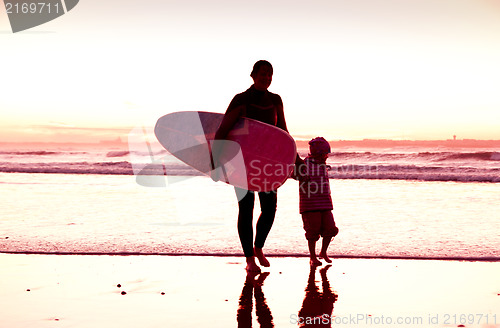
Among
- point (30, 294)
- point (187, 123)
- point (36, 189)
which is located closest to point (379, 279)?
point (187, 123)

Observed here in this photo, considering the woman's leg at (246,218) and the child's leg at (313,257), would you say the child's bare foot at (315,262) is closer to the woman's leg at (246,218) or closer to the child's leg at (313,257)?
the child's leg at (313,257)

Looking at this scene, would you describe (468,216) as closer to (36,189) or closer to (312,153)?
(312,153)

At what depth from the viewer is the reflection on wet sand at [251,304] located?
3377mm

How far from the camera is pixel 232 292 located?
13.4 feet

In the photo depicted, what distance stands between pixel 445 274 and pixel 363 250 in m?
1.22

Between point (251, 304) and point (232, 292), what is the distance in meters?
0.36

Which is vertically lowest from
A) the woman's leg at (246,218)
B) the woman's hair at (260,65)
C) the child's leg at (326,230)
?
the child's leg at (326,230)

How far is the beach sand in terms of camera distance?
3436 mm

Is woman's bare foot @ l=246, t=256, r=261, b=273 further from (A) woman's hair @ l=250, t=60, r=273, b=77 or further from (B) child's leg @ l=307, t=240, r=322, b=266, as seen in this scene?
(A) woman's hair @ l=250, t=60, r=273, b=77

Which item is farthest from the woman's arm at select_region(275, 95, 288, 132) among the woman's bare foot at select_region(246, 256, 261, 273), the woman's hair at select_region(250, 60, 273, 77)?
the woman's bare foot at select_region(246, 256, 261, 273)

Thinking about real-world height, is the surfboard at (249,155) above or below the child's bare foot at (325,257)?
above

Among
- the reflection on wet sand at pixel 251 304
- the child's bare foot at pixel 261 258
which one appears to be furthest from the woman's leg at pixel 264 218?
the reflection on wet sand at pixel 251 304

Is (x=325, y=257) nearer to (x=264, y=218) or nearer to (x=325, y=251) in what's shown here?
(x=325, y=251)

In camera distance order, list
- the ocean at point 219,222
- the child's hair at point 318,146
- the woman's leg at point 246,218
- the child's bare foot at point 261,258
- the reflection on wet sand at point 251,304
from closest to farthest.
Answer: the reflection on wet sand at point 251,304 < the woman's leg at point 246,218 < the child's bare foot at point 261,258 < the child's hair at point 318,146 < the ocean at point 219,222
